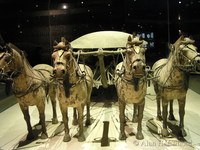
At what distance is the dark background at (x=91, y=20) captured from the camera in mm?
5426

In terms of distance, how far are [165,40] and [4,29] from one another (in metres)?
4.15

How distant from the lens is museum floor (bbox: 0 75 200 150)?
3.82m

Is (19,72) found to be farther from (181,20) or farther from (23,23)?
(181,20)

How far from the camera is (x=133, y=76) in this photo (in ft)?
11.2

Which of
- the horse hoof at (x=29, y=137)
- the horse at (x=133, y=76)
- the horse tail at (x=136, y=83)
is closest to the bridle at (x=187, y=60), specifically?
the horse at (x=133, y=76)

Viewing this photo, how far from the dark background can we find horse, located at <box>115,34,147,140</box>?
224 cm

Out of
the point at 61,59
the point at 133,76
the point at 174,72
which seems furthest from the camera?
the point at 174,72

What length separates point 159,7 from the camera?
5723mm

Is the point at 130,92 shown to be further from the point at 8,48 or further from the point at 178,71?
the point at 8,48

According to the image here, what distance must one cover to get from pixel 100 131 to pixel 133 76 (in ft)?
5.65

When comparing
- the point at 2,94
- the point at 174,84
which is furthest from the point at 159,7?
the point at 2,94

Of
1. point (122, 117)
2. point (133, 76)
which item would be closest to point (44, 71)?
point (122, 117)

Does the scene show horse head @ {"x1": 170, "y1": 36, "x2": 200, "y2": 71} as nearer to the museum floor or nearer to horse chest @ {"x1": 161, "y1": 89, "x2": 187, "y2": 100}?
horse chest @ {"x1": 161, "y1": 89, "x2": 187, "y2": 100}

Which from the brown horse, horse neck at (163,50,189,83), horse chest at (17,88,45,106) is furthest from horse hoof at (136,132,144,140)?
horse chest at (17,88,45,106)
